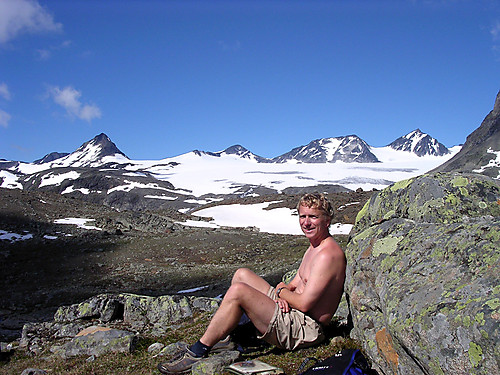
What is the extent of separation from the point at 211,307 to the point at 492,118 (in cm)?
18842

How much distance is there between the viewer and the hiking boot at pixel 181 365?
598cm

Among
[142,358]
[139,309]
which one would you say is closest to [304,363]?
[142,358]

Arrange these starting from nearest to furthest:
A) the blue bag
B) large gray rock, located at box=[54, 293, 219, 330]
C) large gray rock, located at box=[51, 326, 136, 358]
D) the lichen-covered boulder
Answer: the lichen-covered boulder, the blue bag, large gray rock, located at box=[51, 326, 136, 358], large gray rock, located at box=[54, 293, 219, 330]

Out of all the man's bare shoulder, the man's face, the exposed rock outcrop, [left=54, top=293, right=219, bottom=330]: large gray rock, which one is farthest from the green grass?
the man's face

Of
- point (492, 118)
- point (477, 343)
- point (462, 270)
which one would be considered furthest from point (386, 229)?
point (492, 118)

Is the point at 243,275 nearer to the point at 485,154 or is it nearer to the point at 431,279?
the point at 431,279

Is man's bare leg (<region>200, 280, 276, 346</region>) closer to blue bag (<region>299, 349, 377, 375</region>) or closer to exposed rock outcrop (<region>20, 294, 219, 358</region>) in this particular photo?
blue bag (<region>299, 349, 377, 375</region>)

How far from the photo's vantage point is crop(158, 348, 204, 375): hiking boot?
5.98 m

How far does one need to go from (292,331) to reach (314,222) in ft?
5.72

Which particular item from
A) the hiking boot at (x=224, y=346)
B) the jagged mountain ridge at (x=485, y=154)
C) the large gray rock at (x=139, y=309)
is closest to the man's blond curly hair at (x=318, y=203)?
the hiking boot at (x=224, y=346)

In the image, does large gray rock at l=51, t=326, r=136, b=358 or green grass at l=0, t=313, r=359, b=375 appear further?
large gray rock at l=51, t=326, r=136, b=358

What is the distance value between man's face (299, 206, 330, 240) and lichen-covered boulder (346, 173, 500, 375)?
0.69 m

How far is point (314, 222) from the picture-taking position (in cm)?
630

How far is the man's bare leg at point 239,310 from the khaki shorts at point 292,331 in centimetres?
12
